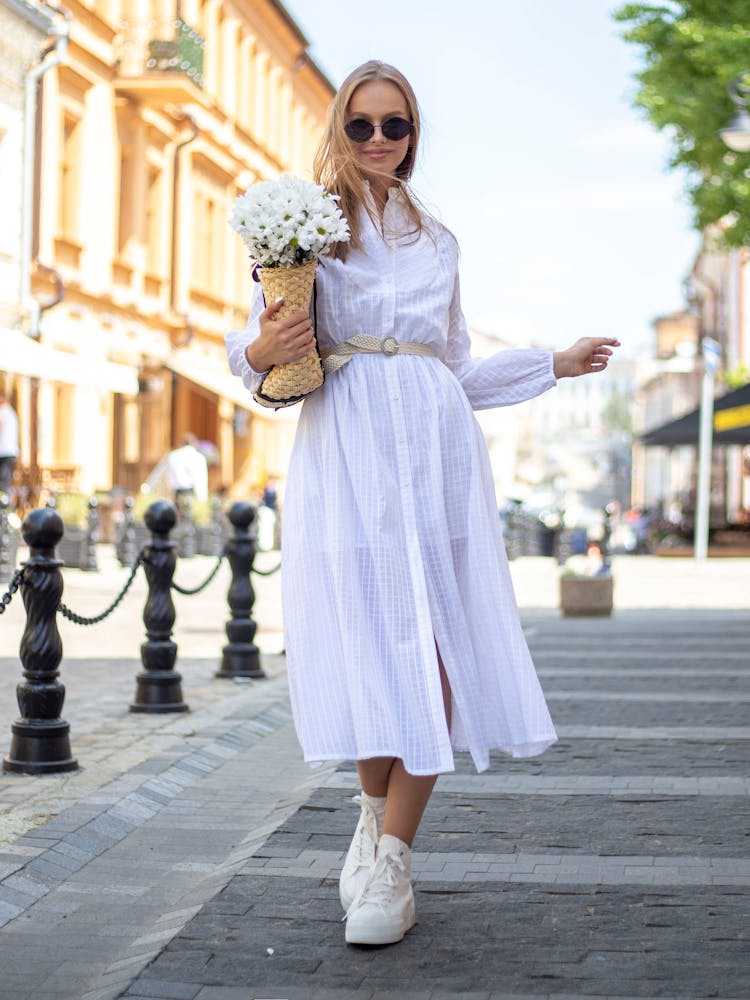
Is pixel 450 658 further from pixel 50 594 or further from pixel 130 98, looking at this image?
pixel 130 98

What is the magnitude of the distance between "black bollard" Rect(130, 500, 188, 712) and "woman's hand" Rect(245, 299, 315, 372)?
397cm

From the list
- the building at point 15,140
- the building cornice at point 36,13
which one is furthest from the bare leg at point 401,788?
the building cornice at point 36,13

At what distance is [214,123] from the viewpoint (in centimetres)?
3406

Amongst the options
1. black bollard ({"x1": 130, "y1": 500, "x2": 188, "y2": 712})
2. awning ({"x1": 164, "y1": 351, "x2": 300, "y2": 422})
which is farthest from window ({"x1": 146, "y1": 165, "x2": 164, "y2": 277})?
black bollard ({"x1": 130, "y1": 500, "x2": 188, "y2": 712})

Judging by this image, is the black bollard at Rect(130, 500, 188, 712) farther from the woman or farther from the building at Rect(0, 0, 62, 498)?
the building at Rect(0, 0, 62, 498)

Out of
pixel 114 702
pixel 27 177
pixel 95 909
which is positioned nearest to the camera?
pixel 95 909

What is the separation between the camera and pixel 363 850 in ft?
12.6

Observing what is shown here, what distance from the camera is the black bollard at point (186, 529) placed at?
23578 millimetres

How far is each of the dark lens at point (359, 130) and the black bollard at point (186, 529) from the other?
63.3 ft

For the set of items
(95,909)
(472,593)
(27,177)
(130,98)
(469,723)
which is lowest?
(95,909)

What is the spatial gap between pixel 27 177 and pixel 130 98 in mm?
5157

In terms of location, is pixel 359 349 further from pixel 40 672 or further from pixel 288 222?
pixel 40 672

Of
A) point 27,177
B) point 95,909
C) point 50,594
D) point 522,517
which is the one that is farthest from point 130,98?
point 95,909

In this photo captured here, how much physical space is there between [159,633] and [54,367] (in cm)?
1329
